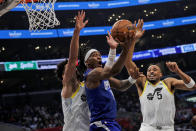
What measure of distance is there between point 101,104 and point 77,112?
383mm

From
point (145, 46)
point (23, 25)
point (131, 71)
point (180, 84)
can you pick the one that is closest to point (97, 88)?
point (131, 71)

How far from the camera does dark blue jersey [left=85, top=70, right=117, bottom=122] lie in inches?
122

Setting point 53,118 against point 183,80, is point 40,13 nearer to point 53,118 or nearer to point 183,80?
point 183,80

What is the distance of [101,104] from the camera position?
122 inches

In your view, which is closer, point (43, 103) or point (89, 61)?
point (89, 61)

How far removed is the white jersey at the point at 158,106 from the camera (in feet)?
15.0

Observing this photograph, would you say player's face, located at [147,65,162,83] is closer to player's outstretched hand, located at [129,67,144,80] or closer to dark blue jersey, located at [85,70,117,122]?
player's outstretched hand, located at [129,67,144,80]

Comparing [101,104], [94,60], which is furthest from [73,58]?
[101,104]

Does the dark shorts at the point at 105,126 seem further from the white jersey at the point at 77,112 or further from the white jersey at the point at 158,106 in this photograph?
the white jersey at the point at 158,106

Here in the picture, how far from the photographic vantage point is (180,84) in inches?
184

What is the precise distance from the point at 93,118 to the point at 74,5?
18.5 meters

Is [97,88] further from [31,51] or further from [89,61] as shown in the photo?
[31,51]

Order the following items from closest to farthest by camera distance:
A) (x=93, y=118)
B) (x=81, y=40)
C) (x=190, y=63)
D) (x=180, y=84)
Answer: (x=93, y=118) < (x=180, y=84) < (x=81, y=40) < (x=190, y=63)

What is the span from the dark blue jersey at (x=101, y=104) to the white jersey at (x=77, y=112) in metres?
0.20
